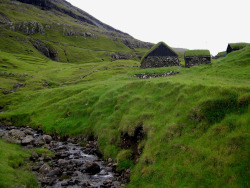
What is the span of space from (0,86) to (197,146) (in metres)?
68.3

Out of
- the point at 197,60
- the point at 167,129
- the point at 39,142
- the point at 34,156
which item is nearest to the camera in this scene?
the point at 167,129

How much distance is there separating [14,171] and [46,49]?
179 meters

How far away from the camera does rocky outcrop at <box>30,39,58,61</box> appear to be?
171 metres

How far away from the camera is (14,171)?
15766 millimetres

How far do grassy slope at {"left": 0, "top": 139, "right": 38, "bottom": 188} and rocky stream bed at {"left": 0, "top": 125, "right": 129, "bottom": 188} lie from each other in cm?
93

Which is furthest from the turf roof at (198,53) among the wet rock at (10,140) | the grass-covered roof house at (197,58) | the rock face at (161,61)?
the wet rock at (10,140)

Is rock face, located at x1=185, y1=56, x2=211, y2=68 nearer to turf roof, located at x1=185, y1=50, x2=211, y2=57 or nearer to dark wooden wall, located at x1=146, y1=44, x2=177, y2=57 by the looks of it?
turf roof, located at x1=185, y1=50, x2=211, y2=57

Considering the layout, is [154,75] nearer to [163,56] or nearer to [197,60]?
[163,56]

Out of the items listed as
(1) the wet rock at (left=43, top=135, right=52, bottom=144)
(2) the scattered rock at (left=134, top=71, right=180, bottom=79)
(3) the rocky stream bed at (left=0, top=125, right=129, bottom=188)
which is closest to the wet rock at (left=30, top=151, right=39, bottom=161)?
(3) the rocky stream bed at (left=0, top=125, right=129, bottom=188)

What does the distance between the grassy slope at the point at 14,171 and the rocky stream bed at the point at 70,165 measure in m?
0.93

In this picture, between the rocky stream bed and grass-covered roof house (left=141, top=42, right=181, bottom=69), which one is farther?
grass-covered roof house (left=141, top=42, right=181, bottom=69)

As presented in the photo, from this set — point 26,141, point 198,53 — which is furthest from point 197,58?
point 26,141

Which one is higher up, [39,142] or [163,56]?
[163,56]

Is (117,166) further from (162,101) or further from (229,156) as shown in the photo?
(229,156)
